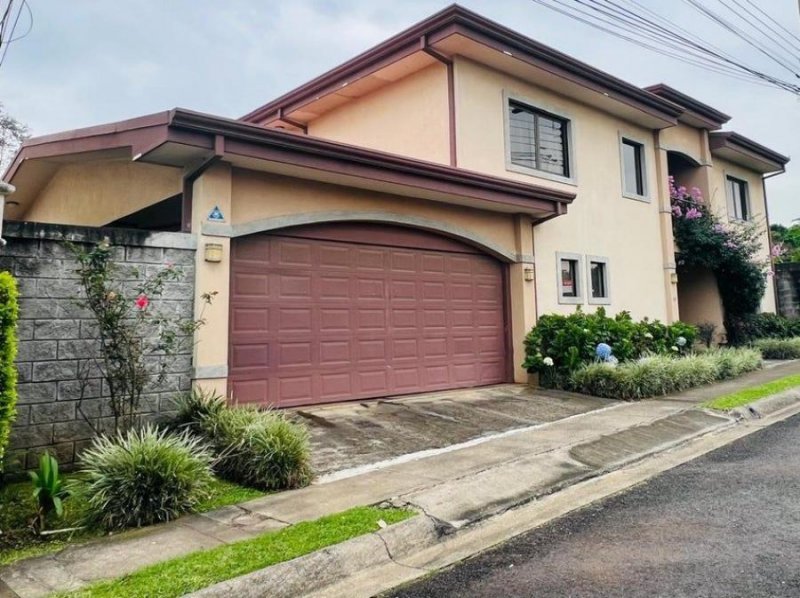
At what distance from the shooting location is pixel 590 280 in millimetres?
13211

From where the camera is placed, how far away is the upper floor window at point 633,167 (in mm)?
14953

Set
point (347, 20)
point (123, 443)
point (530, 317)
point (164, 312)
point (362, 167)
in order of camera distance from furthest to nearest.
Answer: point (530, 317), point (347, 20), point (362, 167), point (164, 312), point (123, 443)

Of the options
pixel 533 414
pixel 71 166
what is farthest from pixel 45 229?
pixel 533 414

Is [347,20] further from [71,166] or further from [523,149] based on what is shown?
[71,166]

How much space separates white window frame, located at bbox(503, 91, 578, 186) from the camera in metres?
11.8

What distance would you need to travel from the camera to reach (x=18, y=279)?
597 centimetres

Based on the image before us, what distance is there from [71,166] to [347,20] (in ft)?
18.5

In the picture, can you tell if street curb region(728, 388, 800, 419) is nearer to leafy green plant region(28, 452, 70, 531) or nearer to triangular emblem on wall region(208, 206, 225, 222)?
triangular emblem on wall region(208, 206, 225, 222)

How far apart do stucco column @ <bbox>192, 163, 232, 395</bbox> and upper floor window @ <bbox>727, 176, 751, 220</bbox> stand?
17850 millimetres

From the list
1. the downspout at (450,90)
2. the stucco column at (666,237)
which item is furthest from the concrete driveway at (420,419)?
the stucco column at (666,237)

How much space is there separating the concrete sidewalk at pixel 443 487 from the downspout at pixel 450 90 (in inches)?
213

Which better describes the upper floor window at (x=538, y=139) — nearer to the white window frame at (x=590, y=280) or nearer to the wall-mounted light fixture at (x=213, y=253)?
the white window frame at (x=590, y=280)

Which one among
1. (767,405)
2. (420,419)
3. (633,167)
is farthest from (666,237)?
(420,419)

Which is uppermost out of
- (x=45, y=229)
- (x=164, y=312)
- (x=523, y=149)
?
(x=523, y=149)
